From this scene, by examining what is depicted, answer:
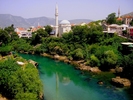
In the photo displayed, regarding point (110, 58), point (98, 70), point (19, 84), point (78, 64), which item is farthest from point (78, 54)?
point (19, 84)

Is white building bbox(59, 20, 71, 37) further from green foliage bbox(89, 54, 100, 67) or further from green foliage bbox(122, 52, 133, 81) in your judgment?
green foliage bbox(122, 52, 133, 81)

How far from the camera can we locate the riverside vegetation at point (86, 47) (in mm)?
20062

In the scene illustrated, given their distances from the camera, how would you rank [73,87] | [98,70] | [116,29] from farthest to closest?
[116,29] < [98,70] < [73,87]

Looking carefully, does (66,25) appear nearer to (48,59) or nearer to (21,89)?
(48,59)

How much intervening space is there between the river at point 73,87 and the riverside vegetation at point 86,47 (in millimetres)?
2394

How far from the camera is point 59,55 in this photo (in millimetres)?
28219

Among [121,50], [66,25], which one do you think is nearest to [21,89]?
[121,50]

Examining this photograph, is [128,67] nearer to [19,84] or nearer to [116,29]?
[19,84]

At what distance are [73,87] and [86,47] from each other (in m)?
10.8

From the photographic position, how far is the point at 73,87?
53.3ft

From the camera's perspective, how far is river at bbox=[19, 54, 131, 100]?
543 inches

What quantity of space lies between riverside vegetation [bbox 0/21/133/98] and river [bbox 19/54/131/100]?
2.39m

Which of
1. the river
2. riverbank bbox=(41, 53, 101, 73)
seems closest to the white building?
riverbank bbox=(41, 53, 101, 73)

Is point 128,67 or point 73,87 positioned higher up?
point 128,67
